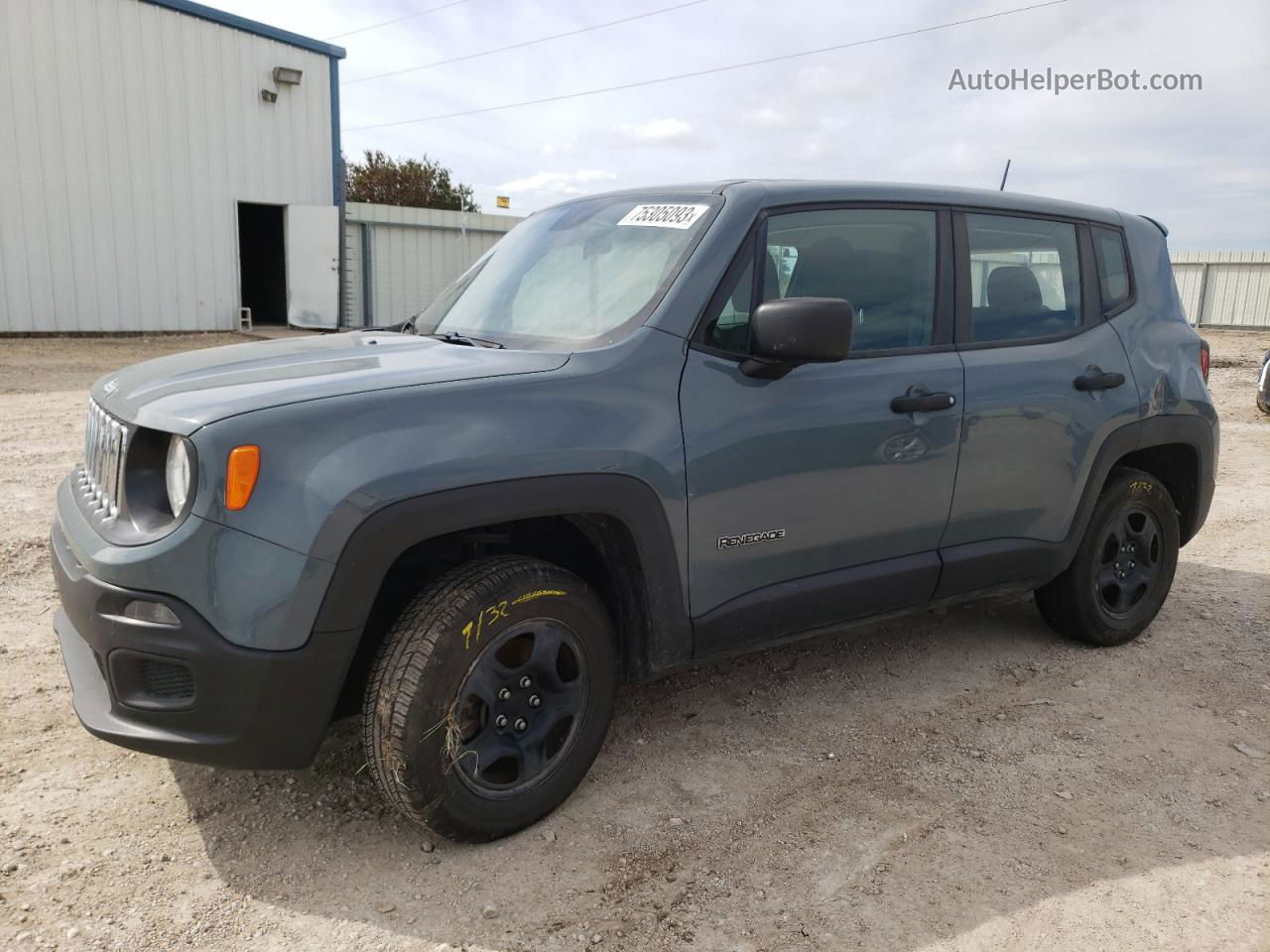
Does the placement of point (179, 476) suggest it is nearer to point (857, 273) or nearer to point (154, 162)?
point (857, 273)

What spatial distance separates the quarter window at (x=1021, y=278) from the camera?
12.0 ft

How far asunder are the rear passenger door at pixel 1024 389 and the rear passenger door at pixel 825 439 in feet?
0.37

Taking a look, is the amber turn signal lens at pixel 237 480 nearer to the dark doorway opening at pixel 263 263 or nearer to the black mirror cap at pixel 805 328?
the black mirror cap at pixel 805 328

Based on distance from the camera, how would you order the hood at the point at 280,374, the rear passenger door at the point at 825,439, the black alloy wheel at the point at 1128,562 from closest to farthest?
the hood at the point at 280,374
the rear passenger door at the point at 825,439
the black alloy wheel at the point at 1128,562

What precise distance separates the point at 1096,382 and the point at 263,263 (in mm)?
19770

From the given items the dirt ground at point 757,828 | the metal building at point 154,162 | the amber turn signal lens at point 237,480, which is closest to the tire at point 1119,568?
the dirt ground at point 757,828

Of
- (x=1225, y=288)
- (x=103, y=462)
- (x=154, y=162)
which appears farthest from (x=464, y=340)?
(x=1225, y=288)

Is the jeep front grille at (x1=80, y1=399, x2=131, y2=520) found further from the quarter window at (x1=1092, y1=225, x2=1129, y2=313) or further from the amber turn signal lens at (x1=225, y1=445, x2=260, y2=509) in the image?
the quarter window at (x1=1092, y1=225, x2=1129, y2=313)

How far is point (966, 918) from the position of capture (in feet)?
8.13

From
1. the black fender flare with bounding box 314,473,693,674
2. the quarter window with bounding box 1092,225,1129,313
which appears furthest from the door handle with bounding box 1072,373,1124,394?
the black fender flare with bounding box 314,473,693,674

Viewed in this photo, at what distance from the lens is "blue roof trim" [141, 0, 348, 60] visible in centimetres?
1602

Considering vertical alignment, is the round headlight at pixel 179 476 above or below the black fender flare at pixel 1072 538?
above

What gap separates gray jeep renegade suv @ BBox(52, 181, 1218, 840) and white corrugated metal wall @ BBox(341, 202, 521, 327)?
16954 mm

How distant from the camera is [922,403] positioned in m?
3.34
